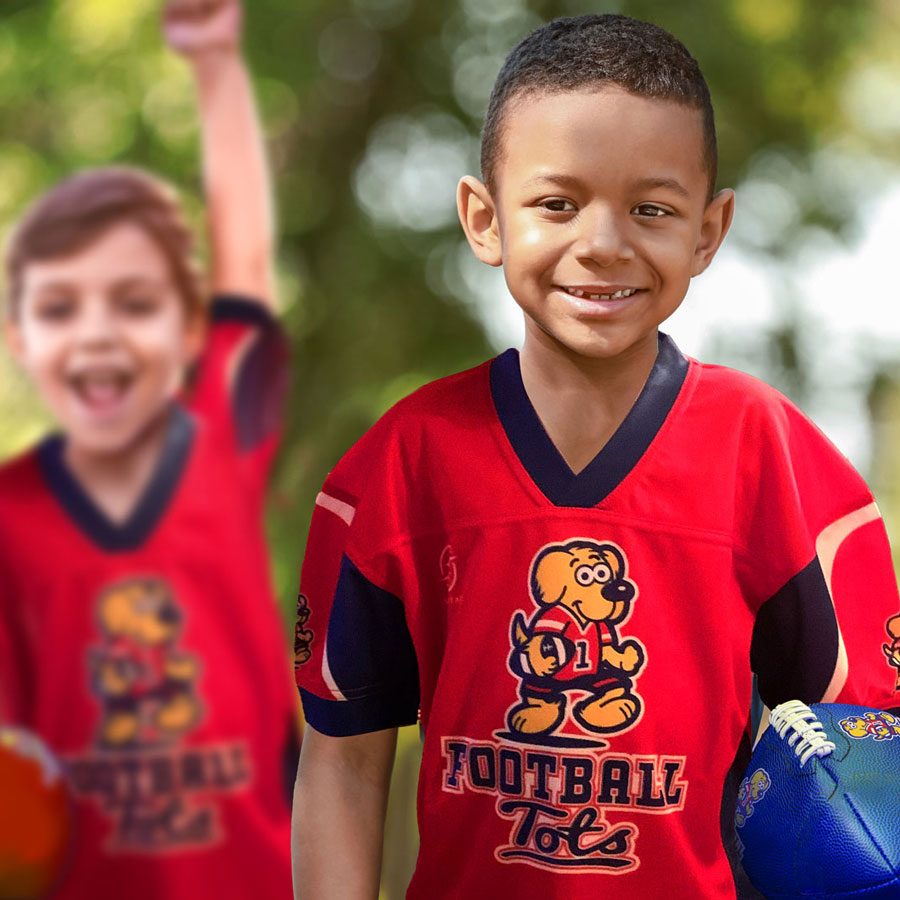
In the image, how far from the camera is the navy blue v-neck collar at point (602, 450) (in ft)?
3.74

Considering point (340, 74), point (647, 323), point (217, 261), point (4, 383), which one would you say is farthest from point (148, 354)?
point (647, 323)

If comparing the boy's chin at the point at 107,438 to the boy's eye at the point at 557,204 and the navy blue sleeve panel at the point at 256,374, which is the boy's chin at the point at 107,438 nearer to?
the navy blue sleeve panel at the point at 256,374

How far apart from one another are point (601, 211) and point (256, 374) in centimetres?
219

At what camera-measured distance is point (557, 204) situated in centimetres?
111

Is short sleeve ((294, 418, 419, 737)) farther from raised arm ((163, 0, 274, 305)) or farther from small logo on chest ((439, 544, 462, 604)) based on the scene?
raised arm ((163, 0, 274, 305))

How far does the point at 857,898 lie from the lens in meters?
1.05

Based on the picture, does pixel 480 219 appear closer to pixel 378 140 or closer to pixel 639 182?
pixel 639 182

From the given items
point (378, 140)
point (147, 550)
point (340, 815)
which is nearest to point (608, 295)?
point (340, 815)

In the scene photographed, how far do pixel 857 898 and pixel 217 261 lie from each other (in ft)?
8.07

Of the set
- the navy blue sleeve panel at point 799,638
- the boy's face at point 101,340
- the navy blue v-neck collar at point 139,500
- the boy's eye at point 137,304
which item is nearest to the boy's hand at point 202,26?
the boy's face at point 101,340

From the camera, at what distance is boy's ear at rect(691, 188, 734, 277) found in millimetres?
1169

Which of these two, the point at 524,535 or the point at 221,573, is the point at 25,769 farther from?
the point at 524,535

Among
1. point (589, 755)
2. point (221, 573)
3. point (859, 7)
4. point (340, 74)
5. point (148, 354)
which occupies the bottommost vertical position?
point (589, 755)

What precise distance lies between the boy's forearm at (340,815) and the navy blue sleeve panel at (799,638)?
0.38 m
